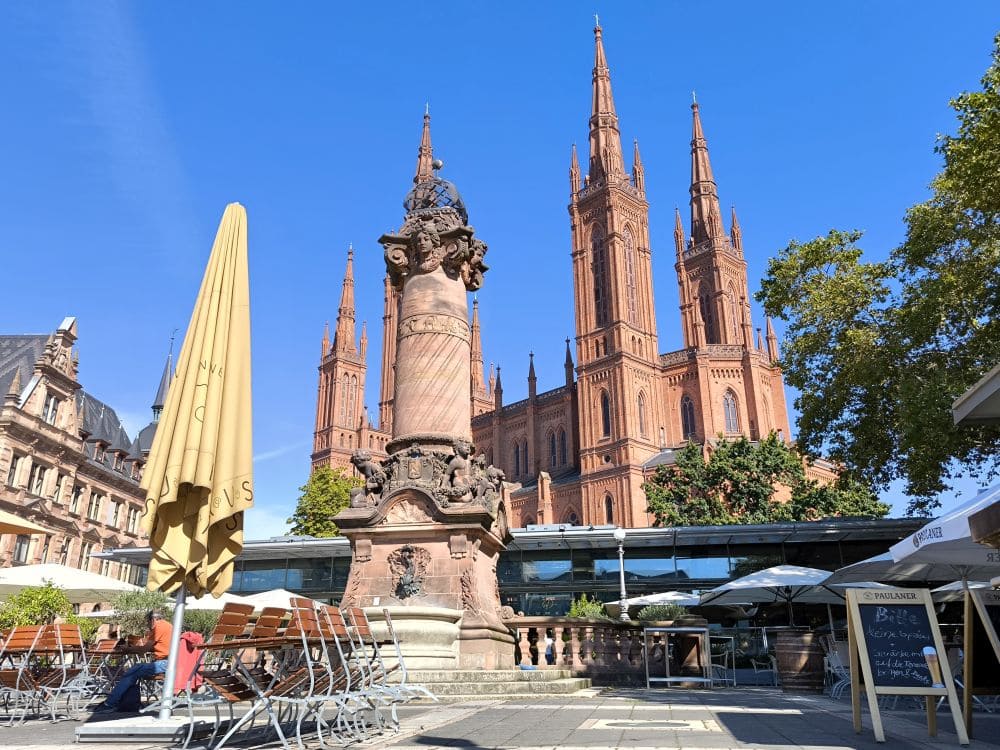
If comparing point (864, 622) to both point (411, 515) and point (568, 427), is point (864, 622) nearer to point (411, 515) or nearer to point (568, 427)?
point (411, 515)

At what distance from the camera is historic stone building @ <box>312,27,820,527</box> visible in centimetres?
6706

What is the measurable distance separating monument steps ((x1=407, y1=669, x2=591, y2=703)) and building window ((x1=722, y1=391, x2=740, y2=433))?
197 feet

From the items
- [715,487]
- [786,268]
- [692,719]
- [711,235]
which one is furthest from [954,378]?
[711,235]

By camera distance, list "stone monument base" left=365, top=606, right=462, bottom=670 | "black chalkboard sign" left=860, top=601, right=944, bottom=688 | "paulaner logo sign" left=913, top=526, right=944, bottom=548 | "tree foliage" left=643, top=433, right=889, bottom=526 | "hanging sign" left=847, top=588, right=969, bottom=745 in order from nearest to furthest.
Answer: "hanging sign" left=847, top=588, right=969, bottom=745 < "black chalkboard sign" left=860, top=601, right=944, bottom=688 < "paulaner logo sign" left=913, top=526, right=944, bottom=548 < "stone monument base" left=365, top=606, right=462, bottom=670 < "tree foliage" left=643, top=433, right=889, bottom=526

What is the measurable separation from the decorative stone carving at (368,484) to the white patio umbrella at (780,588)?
8.27 m

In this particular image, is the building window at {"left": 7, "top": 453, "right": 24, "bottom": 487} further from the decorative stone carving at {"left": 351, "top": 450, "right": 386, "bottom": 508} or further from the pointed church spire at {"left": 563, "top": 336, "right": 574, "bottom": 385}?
the pointed church spire at {"left": 563, "top": 336, "right": 574, "bottom": 385}

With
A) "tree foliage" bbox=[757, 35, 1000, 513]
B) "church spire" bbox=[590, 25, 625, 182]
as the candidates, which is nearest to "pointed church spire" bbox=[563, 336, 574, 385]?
"church spire" bbox=[590, 25, 625, 182]

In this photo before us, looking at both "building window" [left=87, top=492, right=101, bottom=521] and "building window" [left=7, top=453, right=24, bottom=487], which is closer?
"building window" [left=7, top=453, right=24, bottom=487]

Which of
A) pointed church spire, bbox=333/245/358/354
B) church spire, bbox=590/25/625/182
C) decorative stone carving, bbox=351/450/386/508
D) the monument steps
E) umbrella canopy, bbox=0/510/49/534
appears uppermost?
church spire, bbox=590/25/625/182

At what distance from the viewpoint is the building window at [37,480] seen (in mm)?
39812

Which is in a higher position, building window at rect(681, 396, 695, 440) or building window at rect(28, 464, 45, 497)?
building window at rect(681, 396, 695, 440)

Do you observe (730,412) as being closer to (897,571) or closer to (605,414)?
(605,414)

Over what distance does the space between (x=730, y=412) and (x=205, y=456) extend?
67211mm

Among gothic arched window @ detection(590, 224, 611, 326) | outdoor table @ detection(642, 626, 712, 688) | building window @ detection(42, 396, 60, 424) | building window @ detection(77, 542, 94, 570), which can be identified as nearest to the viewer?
outdoor table @ detection(642, 626, 712, 688)
